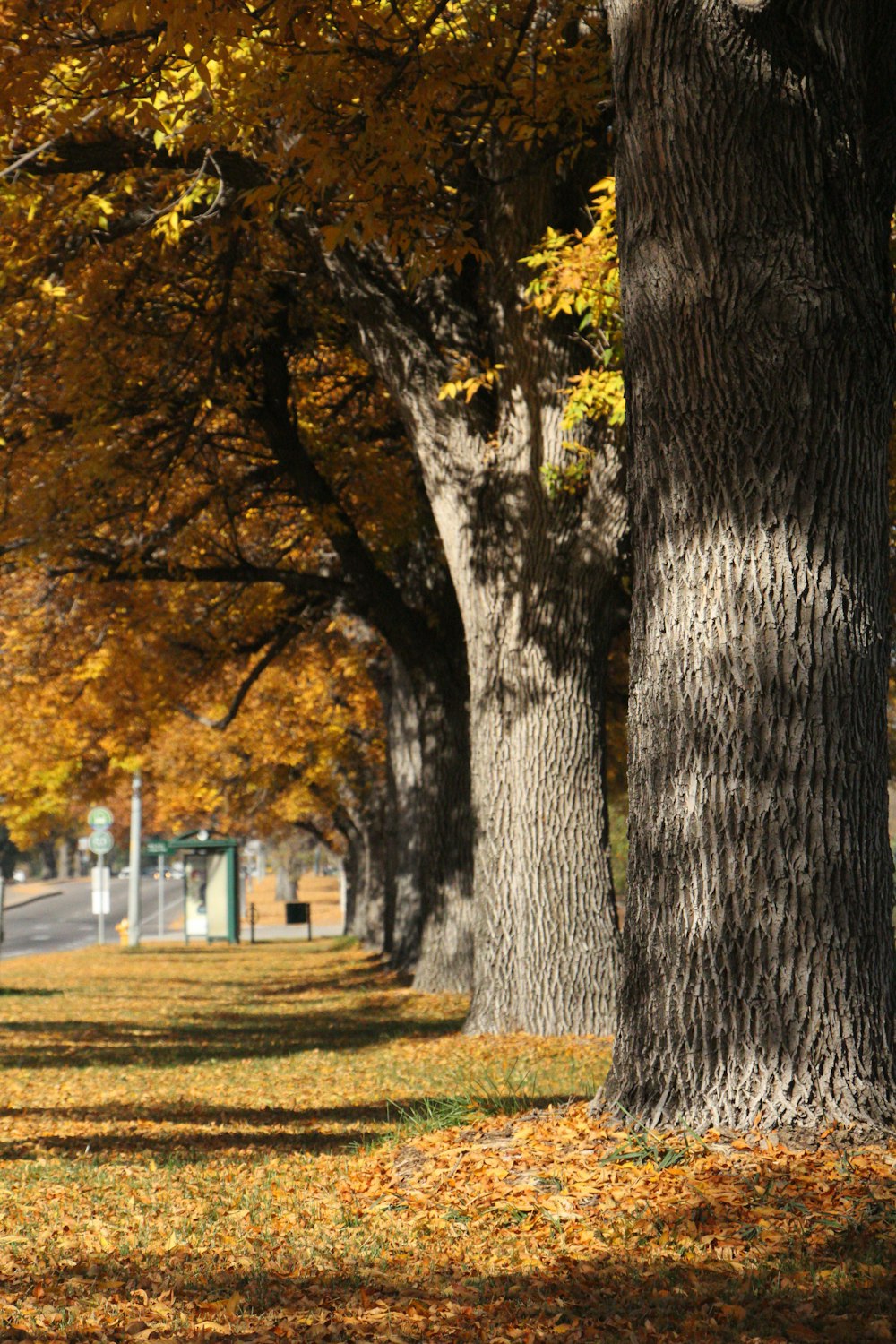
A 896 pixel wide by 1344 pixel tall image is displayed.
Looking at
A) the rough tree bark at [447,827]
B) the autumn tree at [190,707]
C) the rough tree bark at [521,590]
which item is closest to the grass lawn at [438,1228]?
the rough tree bark at [521,590]

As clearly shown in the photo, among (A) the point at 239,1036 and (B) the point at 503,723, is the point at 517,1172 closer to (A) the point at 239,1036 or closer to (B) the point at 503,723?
(B) the point at 503,723

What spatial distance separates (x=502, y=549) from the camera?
1081 centimetres

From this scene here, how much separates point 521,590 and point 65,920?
54678 mm

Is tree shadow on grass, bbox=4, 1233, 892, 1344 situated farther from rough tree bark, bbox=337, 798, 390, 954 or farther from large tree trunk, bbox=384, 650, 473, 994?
rough tree bark, bbox=337, 798, 390, 954

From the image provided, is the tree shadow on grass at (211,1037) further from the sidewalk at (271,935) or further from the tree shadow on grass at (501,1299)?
the sidewalk at (271,935)

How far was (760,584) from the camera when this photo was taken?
5.46 metres

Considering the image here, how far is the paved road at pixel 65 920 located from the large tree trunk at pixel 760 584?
3292 cm

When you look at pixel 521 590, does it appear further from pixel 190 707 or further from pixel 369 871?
pixel 369 871

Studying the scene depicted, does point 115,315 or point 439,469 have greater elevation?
point 115,315

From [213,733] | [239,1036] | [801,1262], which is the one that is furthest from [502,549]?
[213,733]

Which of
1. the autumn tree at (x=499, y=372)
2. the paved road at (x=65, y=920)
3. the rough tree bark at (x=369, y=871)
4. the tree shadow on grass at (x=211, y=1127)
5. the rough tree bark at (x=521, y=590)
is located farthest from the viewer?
the paved road at (x=65, y=920)

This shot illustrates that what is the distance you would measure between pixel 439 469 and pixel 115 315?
3.60m

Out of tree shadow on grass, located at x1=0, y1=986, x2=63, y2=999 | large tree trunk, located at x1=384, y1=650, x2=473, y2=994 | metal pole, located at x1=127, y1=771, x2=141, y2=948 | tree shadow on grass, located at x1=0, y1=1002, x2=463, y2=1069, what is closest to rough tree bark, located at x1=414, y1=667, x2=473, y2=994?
large tree trunk, located at x1=384, y1=650, x2=473, y2=994

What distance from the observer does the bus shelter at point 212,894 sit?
41188mm
